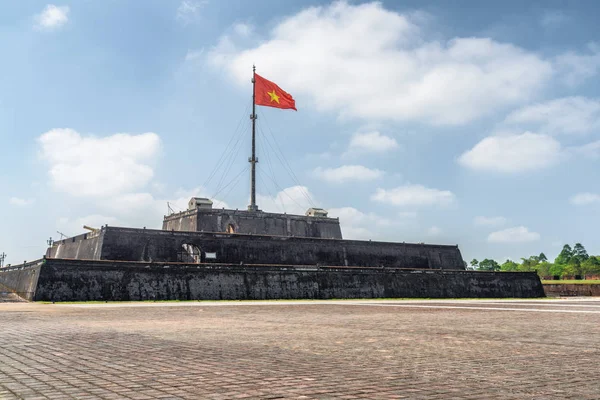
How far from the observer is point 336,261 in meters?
30.8

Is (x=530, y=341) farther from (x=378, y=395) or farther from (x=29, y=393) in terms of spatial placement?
(x=29, y=393)

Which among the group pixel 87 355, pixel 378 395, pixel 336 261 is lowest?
pixel 378 395

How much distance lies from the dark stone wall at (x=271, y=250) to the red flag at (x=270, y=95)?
1107cm

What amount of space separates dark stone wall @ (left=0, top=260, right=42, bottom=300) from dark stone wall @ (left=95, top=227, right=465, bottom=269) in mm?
3707

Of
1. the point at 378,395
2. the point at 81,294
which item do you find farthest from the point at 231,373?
the point at 81,294

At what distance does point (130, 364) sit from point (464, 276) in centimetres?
2743

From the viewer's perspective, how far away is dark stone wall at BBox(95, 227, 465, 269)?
25891mm

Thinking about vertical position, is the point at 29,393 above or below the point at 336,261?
below

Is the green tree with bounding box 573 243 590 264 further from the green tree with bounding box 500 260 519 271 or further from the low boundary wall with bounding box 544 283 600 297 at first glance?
the low boundary wall with bounding box 544 283 600 297

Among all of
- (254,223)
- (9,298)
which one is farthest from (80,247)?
(254,223)

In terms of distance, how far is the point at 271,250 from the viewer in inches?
1142

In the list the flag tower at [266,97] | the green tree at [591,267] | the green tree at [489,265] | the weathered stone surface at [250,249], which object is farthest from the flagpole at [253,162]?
the green tree at [489,265]

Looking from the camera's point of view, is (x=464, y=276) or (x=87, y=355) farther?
(x=464, y=276)

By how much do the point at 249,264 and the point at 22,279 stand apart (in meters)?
9.80
